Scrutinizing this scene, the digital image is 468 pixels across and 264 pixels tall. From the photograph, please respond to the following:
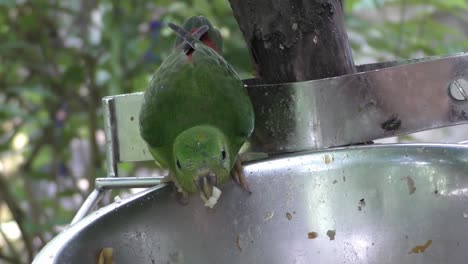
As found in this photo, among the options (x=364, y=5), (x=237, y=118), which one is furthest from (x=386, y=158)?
(x=364, y=5)

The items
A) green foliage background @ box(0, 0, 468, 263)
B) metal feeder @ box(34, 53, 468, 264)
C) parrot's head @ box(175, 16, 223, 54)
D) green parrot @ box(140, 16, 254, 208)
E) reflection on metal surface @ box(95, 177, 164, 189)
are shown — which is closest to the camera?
metal feeder @ box(34, 53, 468, 264)

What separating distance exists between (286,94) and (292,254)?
190mm

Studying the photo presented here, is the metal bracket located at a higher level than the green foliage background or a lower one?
lower

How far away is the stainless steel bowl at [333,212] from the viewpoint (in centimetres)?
63

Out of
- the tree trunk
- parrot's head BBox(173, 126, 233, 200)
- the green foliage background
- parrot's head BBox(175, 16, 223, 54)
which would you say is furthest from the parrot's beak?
the green foliage background

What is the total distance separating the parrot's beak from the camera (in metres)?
0.68

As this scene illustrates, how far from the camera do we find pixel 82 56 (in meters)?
1.81

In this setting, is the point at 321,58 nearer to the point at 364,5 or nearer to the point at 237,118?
the point at 237,118

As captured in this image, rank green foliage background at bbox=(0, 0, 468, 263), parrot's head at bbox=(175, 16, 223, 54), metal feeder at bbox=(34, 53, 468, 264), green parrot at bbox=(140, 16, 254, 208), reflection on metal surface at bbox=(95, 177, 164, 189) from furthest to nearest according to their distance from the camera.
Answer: green foliage background at bbox=(0, 0, 468, 263) < parrot's head at bbox=(175, 16, 223, 54) < green parrot at bbox=(140, 16, 254, 208) < reflection on metal surface at bbox=(95, 177, 164, 189) < metal feeder at bbox=(34, 53, 468, 264)

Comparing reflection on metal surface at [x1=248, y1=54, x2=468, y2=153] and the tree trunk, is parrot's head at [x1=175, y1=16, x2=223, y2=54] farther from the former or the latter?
reflection on metal surface at [x1=248, y1=54, x2=468, y2=153]

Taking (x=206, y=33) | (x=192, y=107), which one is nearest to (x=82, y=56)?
(x=206, y=33)

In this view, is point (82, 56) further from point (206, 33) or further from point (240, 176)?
point (240, 176)

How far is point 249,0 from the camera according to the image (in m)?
0.78

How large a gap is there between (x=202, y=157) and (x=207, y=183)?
100 mm
